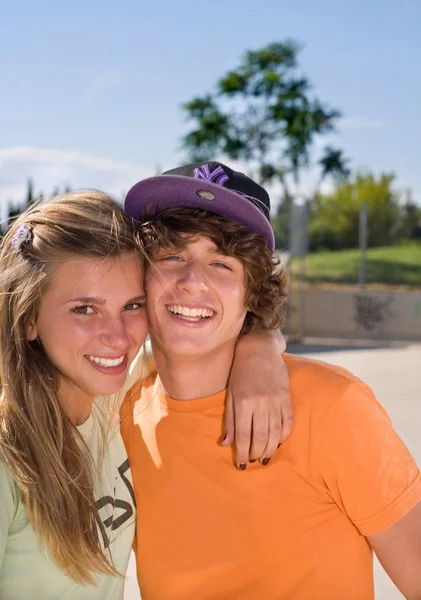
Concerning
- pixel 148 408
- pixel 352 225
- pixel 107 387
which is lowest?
pixel 352 225

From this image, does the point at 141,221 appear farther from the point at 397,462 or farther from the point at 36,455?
the point at 397,462

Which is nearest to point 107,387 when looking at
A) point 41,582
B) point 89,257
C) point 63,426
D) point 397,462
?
point 63,426

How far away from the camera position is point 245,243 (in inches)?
89.0

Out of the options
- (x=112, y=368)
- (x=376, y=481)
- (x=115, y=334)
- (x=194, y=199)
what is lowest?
(x=376, y=481)

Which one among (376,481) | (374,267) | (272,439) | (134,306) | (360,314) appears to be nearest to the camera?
(376,481)

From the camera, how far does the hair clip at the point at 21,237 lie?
2133 millimetres

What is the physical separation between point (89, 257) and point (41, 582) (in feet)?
2.88

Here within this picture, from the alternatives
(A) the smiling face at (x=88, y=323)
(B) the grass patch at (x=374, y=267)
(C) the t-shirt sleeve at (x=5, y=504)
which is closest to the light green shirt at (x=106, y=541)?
(C) the t-shirt sleeve at (x=5, y=504)


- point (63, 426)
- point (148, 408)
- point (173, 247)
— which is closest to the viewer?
point (63, 426)

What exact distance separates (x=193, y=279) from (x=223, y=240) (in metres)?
0.16

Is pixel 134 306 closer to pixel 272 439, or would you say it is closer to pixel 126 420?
pixel 126 420

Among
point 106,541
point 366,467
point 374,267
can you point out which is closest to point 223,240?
point 366,467

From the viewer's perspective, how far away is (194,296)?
86.7 inches

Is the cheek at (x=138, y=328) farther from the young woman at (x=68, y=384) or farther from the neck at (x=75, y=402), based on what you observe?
the neck at (x=75, y=402)
